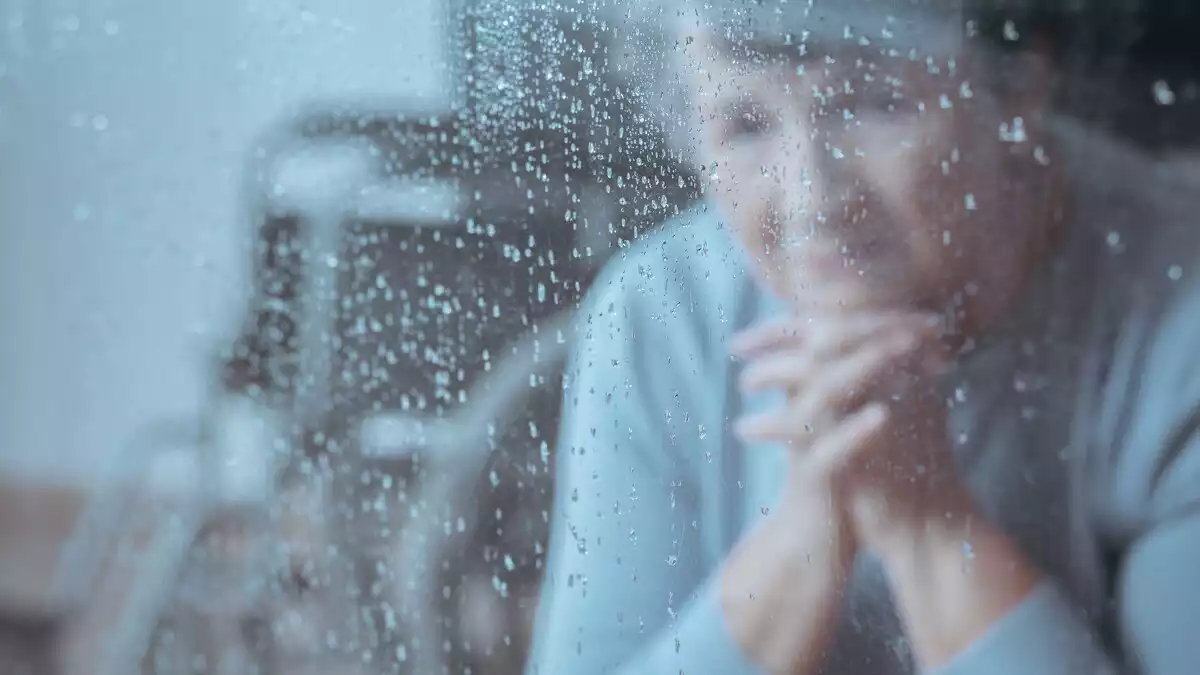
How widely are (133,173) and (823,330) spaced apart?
31 cm

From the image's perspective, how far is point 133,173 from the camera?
1.20ft

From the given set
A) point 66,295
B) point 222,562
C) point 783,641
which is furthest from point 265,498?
point 783,641

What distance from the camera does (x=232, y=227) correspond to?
1.34 feet

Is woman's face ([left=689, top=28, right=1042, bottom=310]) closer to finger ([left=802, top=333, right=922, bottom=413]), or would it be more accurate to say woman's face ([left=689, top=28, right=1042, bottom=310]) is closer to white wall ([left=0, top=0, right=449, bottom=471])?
finger ([left=802, top=333, right=922, bottom=413])

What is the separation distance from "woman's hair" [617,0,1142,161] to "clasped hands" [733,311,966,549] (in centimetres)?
12

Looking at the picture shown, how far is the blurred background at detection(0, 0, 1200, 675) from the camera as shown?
0.34m

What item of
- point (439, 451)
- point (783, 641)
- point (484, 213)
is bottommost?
point (783, 641)

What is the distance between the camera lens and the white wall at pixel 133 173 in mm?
329

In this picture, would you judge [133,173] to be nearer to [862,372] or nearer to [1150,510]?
[862,372]

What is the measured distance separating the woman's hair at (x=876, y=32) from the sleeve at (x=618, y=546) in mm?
111

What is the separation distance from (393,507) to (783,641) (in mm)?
200

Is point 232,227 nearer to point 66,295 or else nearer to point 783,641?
point 66,295

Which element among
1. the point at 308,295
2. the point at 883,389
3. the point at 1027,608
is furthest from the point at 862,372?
the point at 308,295

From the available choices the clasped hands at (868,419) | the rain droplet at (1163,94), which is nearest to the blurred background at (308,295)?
the rain droplet at (1163,94)
